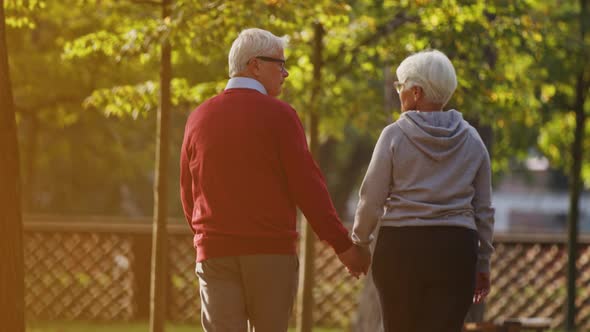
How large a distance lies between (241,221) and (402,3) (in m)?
6.01

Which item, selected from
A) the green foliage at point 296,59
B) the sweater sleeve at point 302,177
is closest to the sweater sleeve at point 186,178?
the sweater sleeve at point 302,177

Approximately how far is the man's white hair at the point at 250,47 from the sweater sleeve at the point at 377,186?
0.64 metres

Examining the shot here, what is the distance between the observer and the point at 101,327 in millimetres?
14227

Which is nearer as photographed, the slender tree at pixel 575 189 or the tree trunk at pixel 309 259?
the tree trunk at pixel 309 259

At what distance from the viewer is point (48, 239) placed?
49.0ft

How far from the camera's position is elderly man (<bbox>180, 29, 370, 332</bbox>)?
4.95 meters

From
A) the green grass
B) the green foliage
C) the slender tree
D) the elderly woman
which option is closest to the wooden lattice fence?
the green grass

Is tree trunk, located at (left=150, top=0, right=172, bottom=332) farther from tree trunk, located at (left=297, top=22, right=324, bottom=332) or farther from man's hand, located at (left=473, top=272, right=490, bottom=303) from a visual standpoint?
man's hand, located at (left=473, top=272, right=490, bottom=303)

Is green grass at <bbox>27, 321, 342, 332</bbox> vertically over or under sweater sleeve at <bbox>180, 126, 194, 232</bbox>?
under

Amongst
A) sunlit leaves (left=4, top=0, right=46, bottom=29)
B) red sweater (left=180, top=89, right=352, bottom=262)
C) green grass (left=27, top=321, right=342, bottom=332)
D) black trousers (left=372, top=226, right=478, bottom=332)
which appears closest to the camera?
red sweater (left=180, top=89, right=352, bottom=262)

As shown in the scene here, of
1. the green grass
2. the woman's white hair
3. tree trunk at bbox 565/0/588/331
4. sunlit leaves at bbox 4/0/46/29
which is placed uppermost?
sunlit leaves at bbox 4/0/46/29

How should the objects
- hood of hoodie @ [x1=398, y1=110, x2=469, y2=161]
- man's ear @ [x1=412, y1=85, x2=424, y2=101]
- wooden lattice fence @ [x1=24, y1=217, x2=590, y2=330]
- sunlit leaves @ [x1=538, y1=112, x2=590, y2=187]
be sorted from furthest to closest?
sunlit leaves @ [x1=538, y1=112, x2=590, y2=187], wooden lattice fence @ [x1=24, y1=217, x2=590, y2=330], man's ear @ [x1=412, y1=85, x2=424, y2=101], hood of hoodie @ [x1=398, y1=110, x2=469, y2=161]

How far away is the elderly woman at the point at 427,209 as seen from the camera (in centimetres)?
510

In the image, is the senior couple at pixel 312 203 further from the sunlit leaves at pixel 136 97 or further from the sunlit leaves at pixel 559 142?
the sunlit leaves at pixel 559 142
